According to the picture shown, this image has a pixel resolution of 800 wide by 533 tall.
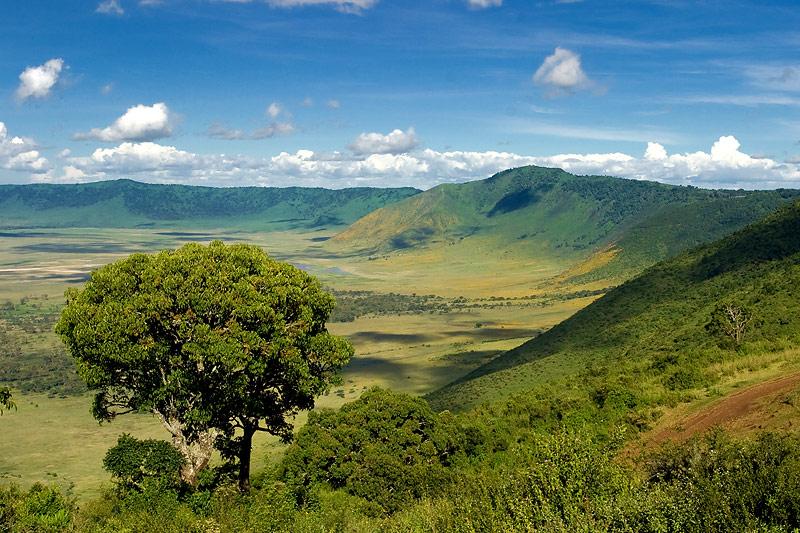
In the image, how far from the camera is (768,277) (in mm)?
82625

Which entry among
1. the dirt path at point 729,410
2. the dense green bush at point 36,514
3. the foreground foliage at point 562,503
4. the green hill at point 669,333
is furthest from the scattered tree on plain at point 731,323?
the dense green bush at point 36,514

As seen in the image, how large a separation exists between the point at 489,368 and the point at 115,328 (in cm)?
7534

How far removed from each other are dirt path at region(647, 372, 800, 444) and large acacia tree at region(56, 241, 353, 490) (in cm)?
1746

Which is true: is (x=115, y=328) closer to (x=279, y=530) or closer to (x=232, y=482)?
(x=232, y=482)

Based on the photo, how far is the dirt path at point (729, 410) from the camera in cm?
3412

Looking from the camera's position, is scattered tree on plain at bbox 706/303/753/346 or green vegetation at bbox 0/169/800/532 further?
scattered tree on plain at bbox 706/303/753/346

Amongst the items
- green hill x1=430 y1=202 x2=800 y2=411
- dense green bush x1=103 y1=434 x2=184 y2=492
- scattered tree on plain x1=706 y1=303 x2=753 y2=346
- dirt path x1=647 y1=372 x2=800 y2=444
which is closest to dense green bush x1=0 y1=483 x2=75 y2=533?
dense green bush x1=103 y1=434 x2=184 y2=492

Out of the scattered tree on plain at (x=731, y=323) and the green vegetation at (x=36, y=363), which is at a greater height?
the scattered tree on plain at (x=731, y=323)

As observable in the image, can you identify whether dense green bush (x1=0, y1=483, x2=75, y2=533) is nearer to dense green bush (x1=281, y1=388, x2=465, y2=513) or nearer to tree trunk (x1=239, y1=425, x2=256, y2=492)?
tree trunk (x1=239, y1=425, x2=256, y2=492)

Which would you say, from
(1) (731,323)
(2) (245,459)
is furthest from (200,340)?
(1) (731,323)

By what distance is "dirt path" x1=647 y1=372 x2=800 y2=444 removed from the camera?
34125mm

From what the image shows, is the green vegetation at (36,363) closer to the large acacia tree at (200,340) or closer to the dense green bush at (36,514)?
the large acacia tree at (200,340)

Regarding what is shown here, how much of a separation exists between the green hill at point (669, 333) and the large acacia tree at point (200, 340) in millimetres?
21613

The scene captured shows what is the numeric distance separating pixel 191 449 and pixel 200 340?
647 cm
